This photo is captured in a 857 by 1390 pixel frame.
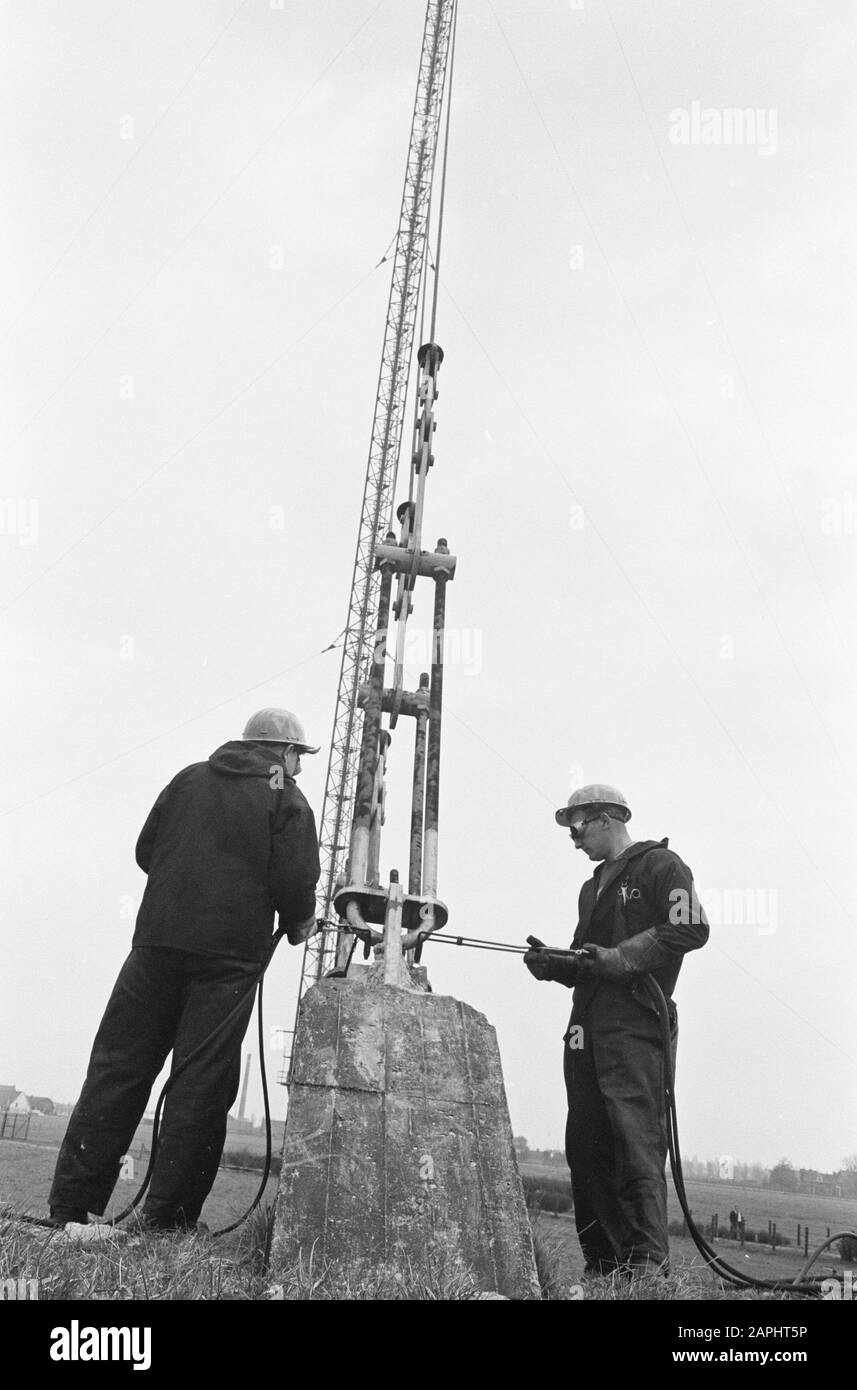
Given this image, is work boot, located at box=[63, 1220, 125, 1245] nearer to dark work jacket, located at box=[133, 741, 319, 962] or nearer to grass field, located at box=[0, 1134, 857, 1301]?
grass field, located at box=[0, 1134, 857, 1301]

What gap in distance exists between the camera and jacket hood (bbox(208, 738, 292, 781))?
446 cm

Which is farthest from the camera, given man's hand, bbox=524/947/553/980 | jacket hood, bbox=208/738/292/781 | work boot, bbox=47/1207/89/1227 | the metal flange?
man's hand, bbox=524/947/553/980

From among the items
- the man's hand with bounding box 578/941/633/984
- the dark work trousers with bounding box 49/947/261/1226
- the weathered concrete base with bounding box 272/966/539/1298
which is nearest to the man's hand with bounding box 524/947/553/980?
the man's hand with bounding box 578/941/633/984

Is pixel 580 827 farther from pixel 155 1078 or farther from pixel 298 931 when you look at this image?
pixel 155 1078

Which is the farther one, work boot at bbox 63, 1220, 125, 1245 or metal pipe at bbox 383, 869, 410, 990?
metal pipe at bbox 383, 869, 410, 990

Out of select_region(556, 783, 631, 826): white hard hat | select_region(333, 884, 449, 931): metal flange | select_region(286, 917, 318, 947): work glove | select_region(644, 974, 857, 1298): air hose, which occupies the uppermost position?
select_region(556, 783, 631, 826): white hard hat

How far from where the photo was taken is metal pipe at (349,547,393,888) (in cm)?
497

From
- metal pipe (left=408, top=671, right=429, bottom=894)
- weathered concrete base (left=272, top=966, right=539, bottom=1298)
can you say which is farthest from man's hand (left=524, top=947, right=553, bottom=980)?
weathered concrete base (left=272, top=966, right=539, bottom=1298)

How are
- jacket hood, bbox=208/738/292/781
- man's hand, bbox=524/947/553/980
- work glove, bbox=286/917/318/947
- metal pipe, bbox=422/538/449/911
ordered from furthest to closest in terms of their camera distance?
metal pipe, bbox=422/538/449/911
man's hand, bbox=524/947/553/980
jacket hood, bbox=208/738/292/781
work glove, bbox=286/917/318/947

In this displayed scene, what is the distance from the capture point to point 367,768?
5223mm

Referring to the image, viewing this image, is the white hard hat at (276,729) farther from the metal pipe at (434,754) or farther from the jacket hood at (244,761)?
the metal pipe at (434,754)

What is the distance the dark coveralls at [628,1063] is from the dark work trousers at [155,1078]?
1668 mm

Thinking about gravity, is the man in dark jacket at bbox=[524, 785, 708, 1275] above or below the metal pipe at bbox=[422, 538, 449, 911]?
below

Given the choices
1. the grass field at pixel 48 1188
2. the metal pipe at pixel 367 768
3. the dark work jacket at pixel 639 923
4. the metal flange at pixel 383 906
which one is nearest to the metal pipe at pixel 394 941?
the metal flange at pixel 383 906
